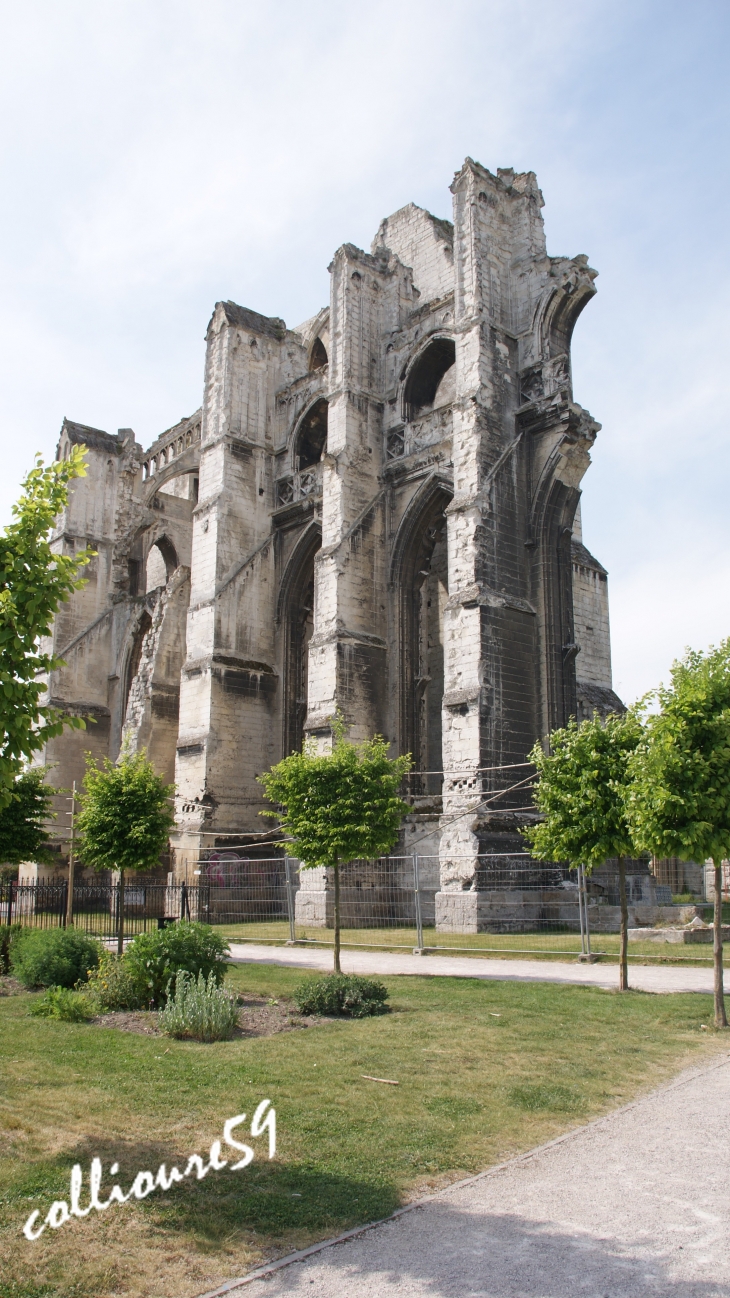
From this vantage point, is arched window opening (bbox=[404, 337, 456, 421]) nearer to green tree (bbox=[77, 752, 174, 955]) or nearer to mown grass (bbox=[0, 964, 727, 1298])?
green tree (bbox=[77, 752, 174, 955])

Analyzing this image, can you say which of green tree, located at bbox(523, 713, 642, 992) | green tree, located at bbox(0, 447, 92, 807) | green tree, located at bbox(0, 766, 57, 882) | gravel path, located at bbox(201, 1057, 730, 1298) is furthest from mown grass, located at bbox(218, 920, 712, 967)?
green tree, located at bbox(0, 447, 92, 807)

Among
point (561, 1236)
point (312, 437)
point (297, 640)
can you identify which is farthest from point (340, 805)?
point (312, 437)

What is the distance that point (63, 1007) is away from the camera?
8289 mm

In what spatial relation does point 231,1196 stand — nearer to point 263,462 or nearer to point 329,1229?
point 329,1229

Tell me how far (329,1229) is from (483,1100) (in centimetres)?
200

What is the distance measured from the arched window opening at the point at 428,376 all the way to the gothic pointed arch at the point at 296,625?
12.6ft

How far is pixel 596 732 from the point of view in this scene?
9.92 m

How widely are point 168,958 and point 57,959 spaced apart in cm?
180

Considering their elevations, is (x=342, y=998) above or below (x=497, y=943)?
above

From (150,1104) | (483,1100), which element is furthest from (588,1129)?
(150,1104)

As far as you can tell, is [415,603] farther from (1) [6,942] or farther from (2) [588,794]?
(2) [588,794]

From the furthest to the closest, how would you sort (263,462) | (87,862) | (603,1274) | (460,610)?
1. (263,462)
2. (460,610)
3. (87,862)
4. (603,1274)

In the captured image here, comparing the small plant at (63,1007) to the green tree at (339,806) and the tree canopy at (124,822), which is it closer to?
the green tree at (339,806)

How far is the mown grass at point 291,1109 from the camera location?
3580 millimetres
